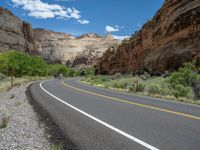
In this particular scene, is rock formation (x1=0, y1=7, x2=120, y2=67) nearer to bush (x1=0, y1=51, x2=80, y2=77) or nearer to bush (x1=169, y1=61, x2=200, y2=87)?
bush (x1=0, y1=51, x2=80, y2=77)

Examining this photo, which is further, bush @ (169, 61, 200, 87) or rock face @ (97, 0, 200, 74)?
rock face @ (97, 0, 200, 74)

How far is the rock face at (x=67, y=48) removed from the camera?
175375 millimetres

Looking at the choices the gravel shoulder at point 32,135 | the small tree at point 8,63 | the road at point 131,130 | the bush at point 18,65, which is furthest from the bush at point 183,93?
the small tree at point 8,63

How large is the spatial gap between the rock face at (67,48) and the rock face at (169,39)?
124 meters

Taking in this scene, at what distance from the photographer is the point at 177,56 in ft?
111

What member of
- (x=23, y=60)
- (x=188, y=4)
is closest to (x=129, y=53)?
(x=188, y=4)

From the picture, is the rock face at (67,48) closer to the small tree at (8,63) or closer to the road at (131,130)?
the small tree at (8,63)

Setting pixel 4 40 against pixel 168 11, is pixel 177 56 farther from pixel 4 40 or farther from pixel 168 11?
pixel 4 40

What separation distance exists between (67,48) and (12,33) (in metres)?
63.7

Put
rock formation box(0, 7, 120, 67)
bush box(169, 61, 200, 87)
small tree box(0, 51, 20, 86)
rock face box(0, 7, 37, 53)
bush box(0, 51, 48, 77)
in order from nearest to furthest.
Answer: bush box(169, 61, 200, 87) < small tree box(0, 51, 20, 86) < bush box(0, 51, 48, 77) < rock face box(0, 7, 37, 53) < rock formation box(0, 7, 120, 67)

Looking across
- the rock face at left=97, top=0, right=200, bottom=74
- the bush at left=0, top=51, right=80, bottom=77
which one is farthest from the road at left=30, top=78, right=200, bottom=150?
the bush at left=0, top=51, right=80, bottom=77

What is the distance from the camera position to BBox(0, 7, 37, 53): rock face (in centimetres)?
12294

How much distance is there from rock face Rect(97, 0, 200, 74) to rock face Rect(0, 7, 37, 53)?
282ft

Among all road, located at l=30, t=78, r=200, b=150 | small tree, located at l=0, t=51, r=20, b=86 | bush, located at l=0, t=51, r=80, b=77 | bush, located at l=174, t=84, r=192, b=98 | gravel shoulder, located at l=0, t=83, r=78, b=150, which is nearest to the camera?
road, located at l=30, t=78, r=200, b=150
